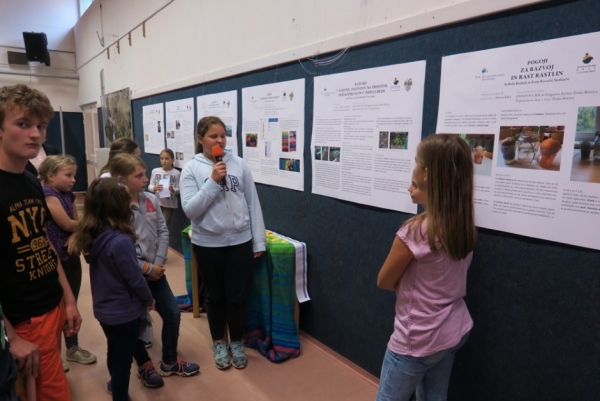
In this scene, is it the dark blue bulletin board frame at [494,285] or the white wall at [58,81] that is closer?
the dark blue bulletin board frame at [494,285]

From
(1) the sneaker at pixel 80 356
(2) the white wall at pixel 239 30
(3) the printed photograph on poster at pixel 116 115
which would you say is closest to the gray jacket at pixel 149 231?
(1) the sneaker at pixel 80 356

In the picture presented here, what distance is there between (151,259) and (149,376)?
658 mm

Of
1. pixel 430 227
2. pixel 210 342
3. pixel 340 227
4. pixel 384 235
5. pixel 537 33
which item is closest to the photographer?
pixel 430 227

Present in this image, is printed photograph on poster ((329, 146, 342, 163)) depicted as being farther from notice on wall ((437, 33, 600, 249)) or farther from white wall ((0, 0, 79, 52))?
white wall ((0, 0, 79, 52))

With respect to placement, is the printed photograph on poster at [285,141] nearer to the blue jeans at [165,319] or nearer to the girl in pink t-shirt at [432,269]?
the blue jeans at [165,319]

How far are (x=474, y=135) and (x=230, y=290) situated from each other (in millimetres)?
1544

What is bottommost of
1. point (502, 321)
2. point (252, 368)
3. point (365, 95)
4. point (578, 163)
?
point (252, 368)

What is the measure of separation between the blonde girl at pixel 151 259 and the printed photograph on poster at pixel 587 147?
186 centimetres

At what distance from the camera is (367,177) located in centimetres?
203

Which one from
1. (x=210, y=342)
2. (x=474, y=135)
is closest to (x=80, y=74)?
(x=210, y=342)

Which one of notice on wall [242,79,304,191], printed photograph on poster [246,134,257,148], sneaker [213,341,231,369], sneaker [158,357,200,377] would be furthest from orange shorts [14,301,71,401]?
printed photograph on poster [246,134,257,148]

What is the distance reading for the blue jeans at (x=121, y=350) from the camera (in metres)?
1.71

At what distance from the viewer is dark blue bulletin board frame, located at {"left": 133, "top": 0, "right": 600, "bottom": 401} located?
134cm

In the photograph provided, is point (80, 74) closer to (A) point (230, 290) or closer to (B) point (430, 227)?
(A) point (230, 290)
